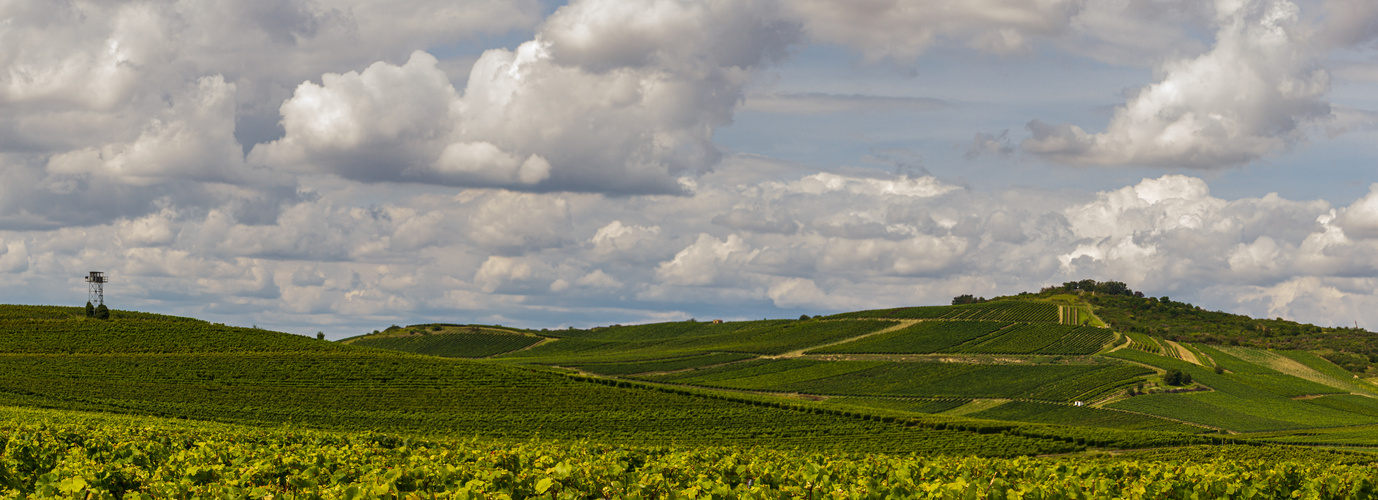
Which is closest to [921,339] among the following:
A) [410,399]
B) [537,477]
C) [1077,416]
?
[1077,416]

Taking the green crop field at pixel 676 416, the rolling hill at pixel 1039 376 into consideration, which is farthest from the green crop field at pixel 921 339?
the green crop field at pixel 676 416

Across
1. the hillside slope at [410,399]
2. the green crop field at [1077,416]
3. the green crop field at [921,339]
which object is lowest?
the green crop field at [1077,416]

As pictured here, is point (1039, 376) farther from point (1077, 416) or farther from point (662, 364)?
point (662, 364)

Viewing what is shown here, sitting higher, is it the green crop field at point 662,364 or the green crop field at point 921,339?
the green crop field at point 921,339

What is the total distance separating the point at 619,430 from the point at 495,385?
25547 millimetres

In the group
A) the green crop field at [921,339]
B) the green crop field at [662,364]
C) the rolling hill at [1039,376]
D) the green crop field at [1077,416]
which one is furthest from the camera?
the green crop field at [921,339]

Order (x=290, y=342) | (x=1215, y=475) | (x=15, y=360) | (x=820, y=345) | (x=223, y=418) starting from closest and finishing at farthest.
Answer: (x=1215, y=475) < (x=223, y=418) < (x=15, y=360) < (x=290, y=342) < (x=820, y=345)

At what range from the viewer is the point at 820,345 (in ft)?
621

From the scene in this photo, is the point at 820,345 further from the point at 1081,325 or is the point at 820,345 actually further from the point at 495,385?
the point at 495,385

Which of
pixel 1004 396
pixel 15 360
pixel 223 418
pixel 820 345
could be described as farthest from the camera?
pixel 820 345

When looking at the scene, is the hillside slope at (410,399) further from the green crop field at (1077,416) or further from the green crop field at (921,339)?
the green crop field at (921,339)

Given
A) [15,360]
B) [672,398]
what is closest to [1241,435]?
[672,398]

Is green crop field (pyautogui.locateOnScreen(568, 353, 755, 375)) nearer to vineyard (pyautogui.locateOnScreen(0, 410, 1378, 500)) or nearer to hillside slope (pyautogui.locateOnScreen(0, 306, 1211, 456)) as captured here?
hillside slope (pyautogui.locateOnScreen(0, 306, 1211, 456))

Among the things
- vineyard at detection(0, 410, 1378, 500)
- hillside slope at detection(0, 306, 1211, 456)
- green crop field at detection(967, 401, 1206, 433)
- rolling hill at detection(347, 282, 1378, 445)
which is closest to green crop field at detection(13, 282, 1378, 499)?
vineyard at detection(0, 410, 1378, 500)
